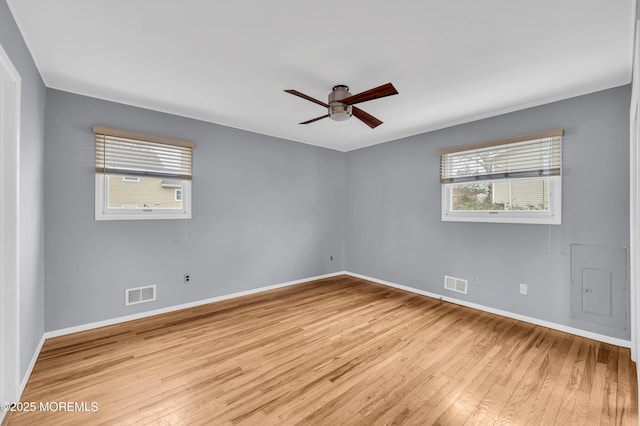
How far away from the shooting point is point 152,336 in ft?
9.36

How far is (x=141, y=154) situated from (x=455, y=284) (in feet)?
14.6

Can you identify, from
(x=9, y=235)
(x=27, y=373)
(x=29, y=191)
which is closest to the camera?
(x=9, y=235)

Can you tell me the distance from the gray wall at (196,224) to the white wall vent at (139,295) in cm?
5

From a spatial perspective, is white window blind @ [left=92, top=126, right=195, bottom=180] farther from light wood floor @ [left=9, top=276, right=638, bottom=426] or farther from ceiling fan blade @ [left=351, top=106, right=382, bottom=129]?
ceiling fan blade @ [left=351, top=106, right=382, bottom=129]

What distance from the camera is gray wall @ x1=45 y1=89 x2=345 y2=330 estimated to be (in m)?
2.87

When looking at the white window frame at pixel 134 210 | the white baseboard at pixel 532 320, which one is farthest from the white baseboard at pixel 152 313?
the white baseboard at pixel 532 320

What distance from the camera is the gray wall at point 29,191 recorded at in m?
1.91

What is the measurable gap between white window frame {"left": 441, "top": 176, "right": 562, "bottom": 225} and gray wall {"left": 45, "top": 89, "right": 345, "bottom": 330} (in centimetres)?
213

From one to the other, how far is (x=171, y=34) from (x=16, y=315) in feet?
7.12

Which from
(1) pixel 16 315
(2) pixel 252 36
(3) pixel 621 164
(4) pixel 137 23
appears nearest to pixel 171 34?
(4) pixel 137 23

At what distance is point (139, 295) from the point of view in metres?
3.31

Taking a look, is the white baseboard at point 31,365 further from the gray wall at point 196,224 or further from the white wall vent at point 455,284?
the white wall vent at point 455,284

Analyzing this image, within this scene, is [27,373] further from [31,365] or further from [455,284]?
[455,284]

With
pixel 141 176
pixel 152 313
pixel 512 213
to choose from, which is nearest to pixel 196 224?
pixel 141 176
